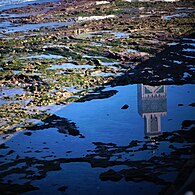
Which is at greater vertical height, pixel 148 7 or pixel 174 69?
pixel 148 7

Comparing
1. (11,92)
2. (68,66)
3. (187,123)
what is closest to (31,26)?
(68,66)

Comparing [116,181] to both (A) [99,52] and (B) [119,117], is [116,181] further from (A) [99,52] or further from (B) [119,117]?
(A) [99,52]

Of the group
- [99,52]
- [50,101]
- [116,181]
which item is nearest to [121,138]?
[116,181]

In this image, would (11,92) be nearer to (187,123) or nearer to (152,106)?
(152,106)

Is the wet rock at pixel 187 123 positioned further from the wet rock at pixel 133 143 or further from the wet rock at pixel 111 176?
the wet rock at pixel 111 176

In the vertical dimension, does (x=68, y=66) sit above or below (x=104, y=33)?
below

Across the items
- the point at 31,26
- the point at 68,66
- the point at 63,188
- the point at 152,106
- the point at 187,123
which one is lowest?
the point at 63,188
